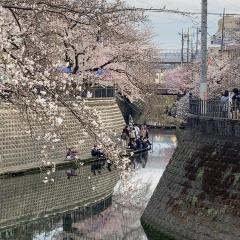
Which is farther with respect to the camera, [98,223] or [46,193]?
[46,193]

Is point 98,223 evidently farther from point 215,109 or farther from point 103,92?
point 103,92

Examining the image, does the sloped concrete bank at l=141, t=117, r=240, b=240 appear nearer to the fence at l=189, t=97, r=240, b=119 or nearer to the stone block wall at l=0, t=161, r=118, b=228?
the fence at l=189, t=97, r=240, b=119

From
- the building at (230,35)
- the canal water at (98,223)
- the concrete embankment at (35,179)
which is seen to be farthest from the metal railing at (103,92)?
the canal water at (98,223)

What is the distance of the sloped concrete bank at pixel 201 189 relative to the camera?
43.1ft

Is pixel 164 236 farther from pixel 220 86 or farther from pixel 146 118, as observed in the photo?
pixel 146 118

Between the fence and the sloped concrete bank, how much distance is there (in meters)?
0.34

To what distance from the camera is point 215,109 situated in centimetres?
1574

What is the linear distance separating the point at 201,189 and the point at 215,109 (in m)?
2.60

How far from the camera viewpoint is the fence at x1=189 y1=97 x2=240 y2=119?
589 inches

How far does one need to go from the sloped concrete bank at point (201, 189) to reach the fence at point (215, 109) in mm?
336

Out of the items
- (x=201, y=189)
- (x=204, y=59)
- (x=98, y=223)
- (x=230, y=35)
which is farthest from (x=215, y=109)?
(x=230, y=35)

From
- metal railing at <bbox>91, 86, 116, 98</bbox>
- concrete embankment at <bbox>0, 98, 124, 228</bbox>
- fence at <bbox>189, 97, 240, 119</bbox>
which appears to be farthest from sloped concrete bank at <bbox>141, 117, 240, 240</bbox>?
metal railing at <bbox>91, 86, 116, 98</bbox>

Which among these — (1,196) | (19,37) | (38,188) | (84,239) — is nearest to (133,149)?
(38,188)

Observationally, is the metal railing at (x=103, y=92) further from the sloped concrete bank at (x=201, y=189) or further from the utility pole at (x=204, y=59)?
the sloped concrete bank at (x=201, y=189)
